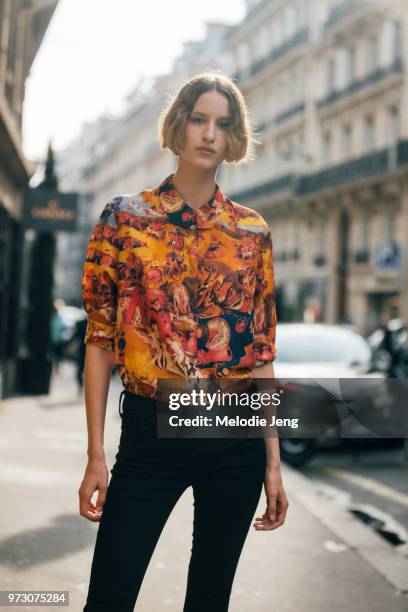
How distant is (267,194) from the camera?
50.3 metres

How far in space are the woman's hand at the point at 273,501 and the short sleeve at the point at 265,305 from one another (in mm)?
302

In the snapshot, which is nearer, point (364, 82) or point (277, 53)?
point (364, 82)

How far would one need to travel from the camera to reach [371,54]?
40.6 metres

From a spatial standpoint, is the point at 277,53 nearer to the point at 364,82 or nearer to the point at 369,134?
the point at 364,82

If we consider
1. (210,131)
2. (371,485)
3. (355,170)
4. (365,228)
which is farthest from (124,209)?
(355,170)

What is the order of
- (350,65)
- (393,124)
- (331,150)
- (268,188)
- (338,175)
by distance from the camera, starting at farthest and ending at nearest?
1. (268,188)
2. (331,150)
3. (350,65)
4. (338,175)
5. (393,124)

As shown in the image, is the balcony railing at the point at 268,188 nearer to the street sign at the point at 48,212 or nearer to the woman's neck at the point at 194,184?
the street sign at the point at 48,212

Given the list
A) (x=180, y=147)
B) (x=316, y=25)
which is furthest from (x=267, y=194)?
(x=180, y=147)

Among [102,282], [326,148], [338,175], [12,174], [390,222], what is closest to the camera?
[102,282]

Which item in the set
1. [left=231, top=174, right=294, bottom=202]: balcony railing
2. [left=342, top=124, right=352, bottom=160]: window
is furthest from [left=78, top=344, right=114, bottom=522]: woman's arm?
[left=231, top=174, right=294, bottom=202]: balcony railing

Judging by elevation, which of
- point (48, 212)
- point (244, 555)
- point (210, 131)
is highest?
point (48, 212)

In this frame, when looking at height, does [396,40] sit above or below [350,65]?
below

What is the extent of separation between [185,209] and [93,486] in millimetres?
749

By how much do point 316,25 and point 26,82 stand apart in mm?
30980
